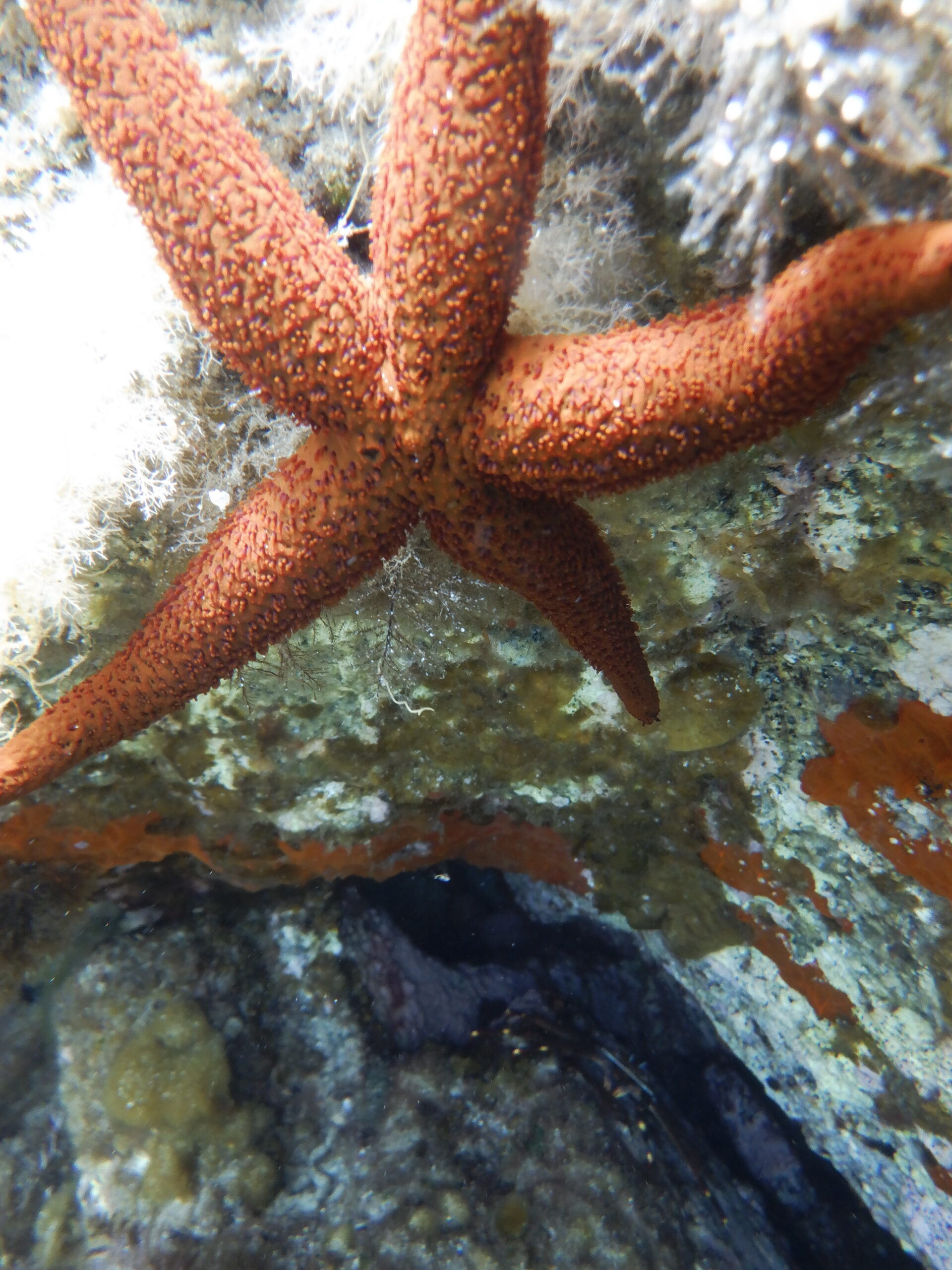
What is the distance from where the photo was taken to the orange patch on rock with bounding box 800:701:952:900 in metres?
2.48

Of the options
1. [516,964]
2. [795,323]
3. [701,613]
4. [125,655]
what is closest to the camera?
[795,323]

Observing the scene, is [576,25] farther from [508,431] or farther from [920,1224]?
[920,1224]

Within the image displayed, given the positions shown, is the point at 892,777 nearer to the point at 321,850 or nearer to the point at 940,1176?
the point at 940,1176

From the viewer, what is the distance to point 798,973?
3.60 m

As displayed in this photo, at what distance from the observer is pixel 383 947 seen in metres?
4.38

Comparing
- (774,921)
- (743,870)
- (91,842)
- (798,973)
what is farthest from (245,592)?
(798,973)

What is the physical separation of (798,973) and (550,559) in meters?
3.04

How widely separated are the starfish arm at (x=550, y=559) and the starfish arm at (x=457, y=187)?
31cm

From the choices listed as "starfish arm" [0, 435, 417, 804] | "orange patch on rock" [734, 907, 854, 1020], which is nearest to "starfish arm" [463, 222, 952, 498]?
"starfish arm" [0, 435, 417, 804]

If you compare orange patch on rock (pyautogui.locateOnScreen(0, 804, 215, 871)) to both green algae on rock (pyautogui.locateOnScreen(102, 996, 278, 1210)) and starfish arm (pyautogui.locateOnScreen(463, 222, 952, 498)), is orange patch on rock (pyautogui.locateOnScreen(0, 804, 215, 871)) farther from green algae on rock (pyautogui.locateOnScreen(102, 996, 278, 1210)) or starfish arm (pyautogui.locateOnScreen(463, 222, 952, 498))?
starfish arm (pyautogui.locateOnScreen(463, 222, 952, 498))

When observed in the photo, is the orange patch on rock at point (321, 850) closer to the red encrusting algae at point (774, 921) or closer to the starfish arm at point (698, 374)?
the red encrusting algae at point (774, 921)

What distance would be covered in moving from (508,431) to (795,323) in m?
0.66

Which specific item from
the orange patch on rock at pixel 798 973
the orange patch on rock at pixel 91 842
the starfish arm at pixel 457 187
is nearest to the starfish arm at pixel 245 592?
the starfish arm at pixel 457 187

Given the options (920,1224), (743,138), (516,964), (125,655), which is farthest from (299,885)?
(743,138)
